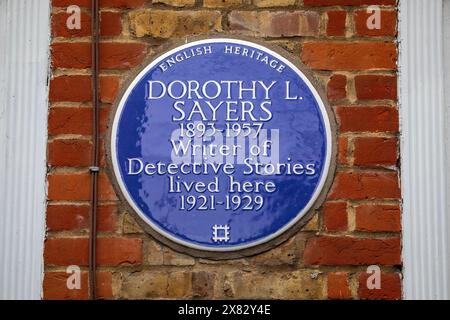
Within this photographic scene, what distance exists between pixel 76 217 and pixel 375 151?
982 millimetres

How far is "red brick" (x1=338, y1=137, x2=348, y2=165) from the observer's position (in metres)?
2.42

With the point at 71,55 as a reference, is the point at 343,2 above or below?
above

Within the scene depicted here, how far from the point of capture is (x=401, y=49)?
2.47m

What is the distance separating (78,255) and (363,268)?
90cm

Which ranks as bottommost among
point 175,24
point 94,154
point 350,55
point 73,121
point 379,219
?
point 379,219

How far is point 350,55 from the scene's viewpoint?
8.08 ft

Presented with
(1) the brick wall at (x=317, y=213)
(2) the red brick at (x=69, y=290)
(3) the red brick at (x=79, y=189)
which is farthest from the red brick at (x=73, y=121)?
(2) the red brick at (x=69, y=290)

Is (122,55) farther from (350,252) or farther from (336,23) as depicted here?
(350,252)

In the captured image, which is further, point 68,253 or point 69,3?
point 69,3

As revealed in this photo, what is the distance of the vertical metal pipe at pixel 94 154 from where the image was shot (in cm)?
236

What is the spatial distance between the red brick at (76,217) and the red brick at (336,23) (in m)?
0.91

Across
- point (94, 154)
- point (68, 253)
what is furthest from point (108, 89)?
point (68, 253)
